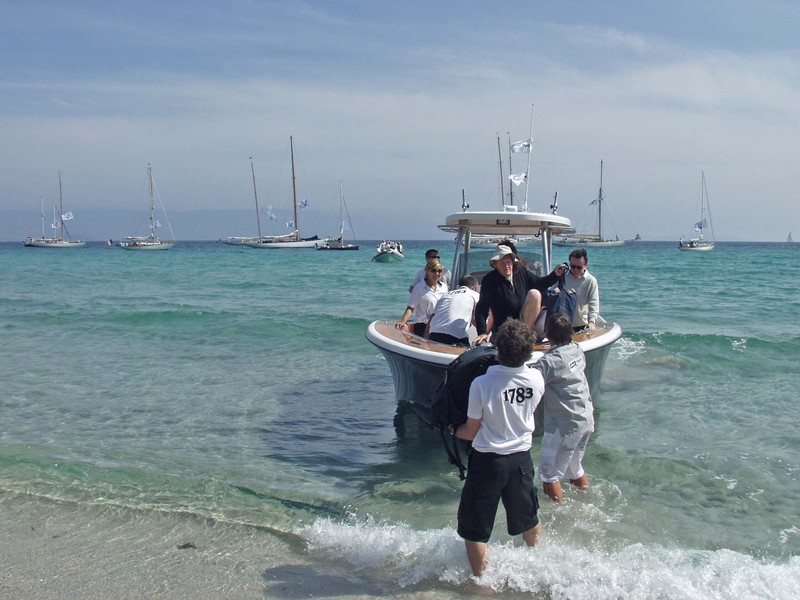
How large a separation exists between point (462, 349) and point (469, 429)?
9.20 feet

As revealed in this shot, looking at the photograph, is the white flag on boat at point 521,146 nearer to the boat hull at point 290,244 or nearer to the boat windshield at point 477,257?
the boat windshield at point 477,257

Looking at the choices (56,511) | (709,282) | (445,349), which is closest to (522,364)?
(445,349)

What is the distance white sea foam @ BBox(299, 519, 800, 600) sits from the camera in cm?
444

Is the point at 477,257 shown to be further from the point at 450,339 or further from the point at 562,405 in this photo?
the point at 562,405

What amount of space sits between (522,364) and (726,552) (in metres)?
2.28

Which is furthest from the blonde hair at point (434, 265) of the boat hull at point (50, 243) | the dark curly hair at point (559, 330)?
the boat hull at point (50, 243)

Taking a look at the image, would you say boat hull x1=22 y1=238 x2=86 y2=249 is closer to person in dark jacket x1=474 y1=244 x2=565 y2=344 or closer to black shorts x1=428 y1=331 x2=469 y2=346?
black shorts x1=428 y1=331 x2=469 y2=346

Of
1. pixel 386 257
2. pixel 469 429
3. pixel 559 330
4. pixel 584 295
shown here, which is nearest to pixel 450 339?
pixel 584 295

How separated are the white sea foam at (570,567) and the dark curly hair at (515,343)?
143 centimetres

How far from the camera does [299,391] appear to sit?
10227mm

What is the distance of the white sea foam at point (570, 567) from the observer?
4441 millimetres

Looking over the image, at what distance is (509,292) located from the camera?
6746mm

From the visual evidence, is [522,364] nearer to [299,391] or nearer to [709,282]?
[299,391]

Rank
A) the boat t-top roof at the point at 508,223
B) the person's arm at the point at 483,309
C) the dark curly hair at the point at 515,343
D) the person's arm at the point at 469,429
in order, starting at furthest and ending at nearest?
the boat t-top roof at the point at 508,223, the person's arm at the point at 483,309, the person's arm at the point at 469,429, the dark curly hair at the point at 515,343
